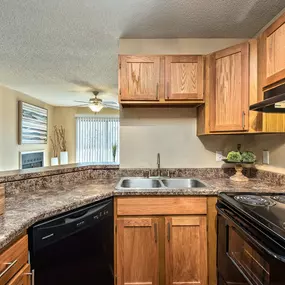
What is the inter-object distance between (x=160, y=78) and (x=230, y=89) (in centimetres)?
62

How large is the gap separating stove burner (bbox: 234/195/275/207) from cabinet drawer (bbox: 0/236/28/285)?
1.24 meters

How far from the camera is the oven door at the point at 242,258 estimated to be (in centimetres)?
99

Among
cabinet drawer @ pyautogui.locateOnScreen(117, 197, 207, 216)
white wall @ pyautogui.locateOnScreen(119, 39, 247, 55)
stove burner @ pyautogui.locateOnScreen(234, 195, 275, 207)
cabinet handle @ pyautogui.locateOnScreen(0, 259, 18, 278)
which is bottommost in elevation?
cabinet handle @ pyautogui.locateOnScreen(0, 259, 18, 278)

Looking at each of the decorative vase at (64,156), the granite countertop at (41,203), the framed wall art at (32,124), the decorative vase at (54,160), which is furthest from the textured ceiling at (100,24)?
the decorative vase at (64,156)

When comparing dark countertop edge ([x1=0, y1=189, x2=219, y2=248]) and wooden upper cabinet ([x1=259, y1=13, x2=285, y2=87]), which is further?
wooden upper cabinet ([x1=259, y1=13, x2=285, y2=87])

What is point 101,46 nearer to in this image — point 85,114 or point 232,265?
point 232,265

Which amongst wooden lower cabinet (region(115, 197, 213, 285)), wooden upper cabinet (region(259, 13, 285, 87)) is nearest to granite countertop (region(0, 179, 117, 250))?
wooden lower cabinet (region(115, 197, 213, 285))

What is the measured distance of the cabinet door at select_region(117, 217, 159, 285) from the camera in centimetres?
177

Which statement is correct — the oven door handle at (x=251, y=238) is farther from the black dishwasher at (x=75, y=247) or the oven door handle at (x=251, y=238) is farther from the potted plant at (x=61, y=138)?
the potted plant at (x=61, y=138)

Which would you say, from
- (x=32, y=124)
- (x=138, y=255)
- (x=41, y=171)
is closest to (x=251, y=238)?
(x=138, y=255)

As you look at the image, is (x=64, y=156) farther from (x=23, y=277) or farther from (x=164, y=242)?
(x=23, y=277)

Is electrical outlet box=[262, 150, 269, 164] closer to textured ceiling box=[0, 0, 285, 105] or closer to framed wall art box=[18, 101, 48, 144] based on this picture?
textured ceiling box=[0, 0, 285, 105]

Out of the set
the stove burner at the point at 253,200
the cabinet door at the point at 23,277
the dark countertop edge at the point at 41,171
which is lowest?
the cabinet door at the point at 23,277

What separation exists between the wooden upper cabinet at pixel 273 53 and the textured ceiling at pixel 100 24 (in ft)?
1.15
